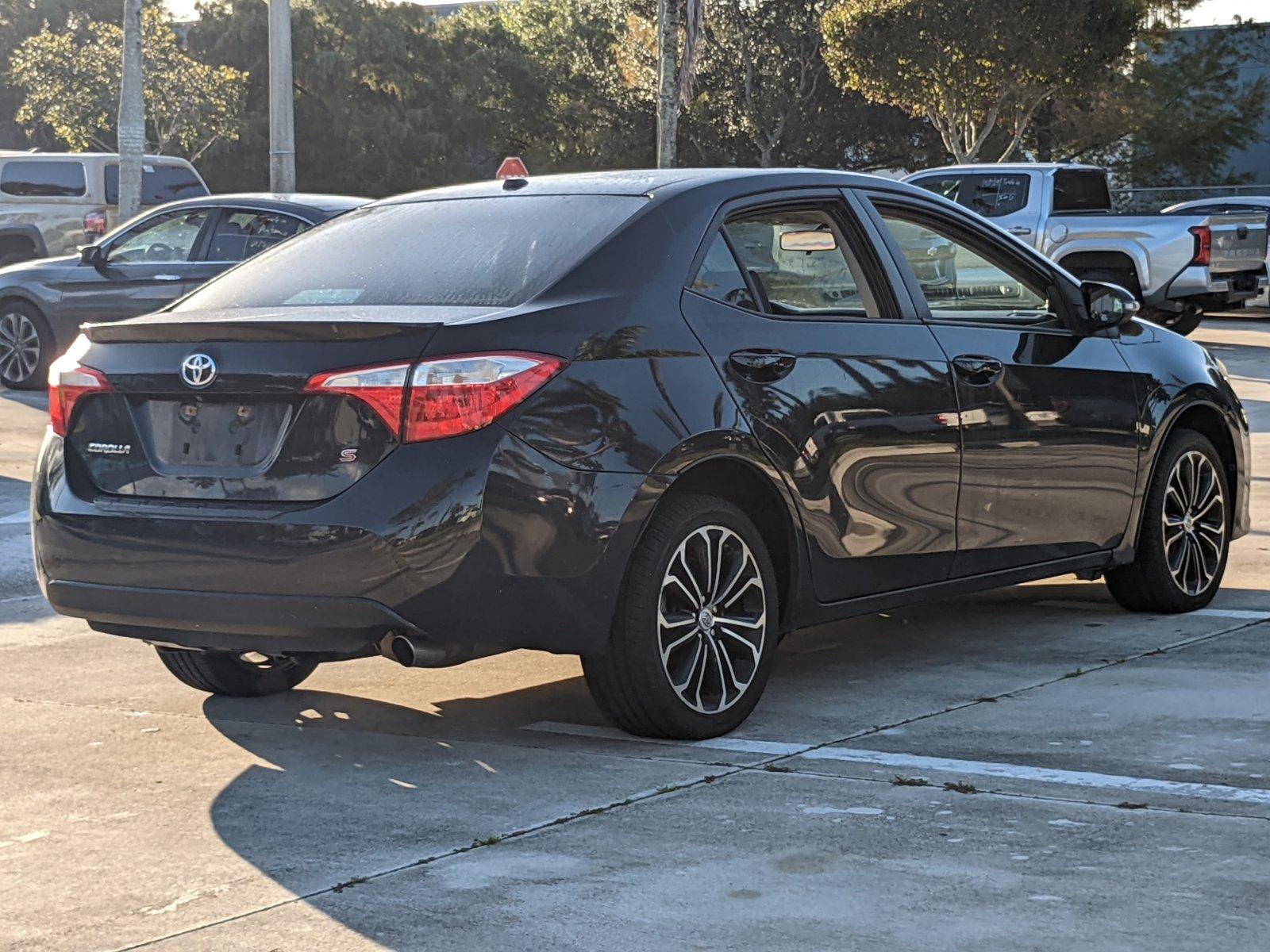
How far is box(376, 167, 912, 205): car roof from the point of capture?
228 inches

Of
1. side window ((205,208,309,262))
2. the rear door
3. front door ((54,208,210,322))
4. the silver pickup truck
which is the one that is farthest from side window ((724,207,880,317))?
the silver pickup truck

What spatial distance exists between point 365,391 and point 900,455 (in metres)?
1.85

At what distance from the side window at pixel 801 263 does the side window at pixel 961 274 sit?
0.28 metres

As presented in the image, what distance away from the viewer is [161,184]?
81.5ft

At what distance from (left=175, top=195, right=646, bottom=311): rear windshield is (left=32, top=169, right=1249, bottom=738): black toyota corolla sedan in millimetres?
14

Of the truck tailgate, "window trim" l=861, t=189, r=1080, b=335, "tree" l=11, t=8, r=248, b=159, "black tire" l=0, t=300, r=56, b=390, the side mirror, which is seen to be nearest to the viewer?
"window trim" l=861, t=189, r=1080, b=335

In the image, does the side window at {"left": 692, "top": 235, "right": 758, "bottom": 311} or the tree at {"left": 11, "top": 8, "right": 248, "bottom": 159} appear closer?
the side window at {"left": 692, "top": 235, "right": 758, "bottom": 311}

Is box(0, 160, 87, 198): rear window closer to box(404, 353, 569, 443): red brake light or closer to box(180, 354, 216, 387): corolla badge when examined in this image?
box(180, 354, 216, 387): corolla badge

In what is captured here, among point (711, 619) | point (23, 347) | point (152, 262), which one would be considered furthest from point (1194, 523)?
point (23, 347)

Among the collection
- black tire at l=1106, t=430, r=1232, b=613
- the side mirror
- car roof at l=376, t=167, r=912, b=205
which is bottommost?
black tire at l=1106, t=430, r=1232, b=613

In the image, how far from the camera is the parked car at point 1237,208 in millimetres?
24153

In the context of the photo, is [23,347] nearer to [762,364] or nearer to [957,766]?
[762,364]

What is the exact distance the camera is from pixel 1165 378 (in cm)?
727

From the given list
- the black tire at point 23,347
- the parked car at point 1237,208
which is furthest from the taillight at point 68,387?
the parked car at point 1237,208
